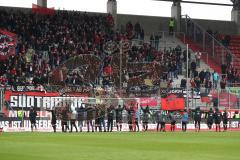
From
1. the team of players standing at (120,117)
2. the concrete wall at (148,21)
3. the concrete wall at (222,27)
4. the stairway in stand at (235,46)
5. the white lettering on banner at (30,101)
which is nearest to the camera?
the team of players standing at (120,117)

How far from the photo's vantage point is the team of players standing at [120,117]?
46.6m

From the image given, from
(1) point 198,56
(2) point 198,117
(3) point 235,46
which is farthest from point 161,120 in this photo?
(3) point 235,46

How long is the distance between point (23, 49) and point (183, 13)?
2374cm

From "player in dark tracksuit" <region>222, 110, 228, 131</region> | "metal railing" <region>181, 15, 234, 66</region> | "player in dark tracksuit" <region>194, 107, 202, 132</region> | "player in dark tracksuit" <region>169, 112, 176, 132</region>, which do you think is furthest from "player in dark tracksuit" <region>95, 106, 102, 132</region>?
"metal railing" <region>181, 15, 234, 66</region>

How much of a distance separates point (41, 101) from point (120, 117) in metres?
5.45

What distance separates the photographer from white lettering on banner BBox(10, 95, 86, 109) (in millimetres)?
48094

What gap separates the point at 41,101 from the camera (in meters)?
49.1

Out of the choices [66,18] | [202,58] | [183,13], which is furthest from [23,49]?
[183,13]

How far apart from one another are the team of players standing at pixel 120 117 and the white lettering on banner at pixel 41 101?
0.60m

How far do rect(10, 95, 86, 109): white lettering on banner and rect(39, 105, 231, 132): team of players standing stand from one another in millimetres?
595

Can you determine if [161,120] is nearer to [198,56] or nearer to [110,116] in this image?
[110,116]

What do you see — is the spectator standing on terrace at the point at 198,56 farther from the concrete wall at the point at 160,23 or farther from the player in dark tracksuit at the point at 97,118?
the player in dark tracksuit at the point at 97,118

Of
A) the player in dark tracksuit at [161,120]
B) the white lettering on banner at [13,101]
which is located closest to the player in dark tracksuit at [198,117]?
the player in dark tracksuit at [161,120]

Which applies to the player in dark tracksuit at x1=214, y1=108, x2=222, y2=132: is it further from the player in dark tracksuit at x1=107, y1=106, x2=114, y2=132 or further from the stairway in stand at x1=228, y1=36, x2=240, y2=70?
the stairway in stand at x1=228, y1=36, x2=240, y2=70
